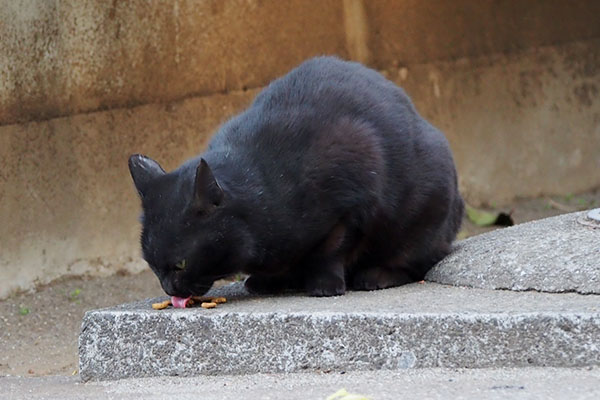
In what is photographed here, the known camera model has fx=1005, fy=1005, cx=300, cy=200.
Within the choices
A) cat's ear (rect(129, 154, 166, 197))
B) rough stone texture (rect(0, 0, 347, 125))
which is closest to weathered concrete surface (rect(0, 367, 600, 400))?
cat's ear (rect(129, 154, 166, 197))

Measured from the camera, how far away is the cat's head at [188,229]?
3598 mm

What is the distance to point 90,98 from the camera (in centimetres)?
651

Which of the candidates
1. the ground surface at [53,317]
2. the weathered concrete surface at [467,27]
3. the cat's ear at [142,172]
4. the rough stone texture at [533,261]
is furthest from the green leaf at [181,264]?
the weathered concrete surface at [467,27]

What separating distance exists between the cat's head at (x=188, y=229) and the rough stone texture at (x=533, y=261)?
3.09ft

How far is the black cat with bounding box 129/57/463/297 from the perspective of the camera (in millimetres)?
3646

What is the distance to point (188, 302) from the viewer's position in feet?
12.4

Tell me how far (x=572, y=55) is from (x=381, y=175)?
519 centimetres

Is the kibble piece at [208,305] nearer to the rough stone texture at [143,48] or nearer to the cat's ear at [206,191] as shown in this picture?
the cat's ear at [206,191]

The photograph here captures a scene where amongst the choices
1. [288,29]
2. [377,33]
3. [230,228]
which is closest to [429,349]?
[230,228]

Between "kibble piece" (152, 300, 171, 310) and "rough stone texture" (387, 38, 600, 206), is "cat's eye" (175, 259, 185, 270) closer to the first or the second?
"kibble piece" (152, 300, 171, 310)

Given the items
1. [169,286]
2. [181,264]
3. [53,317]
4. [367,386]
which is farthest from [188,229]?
[53,317]

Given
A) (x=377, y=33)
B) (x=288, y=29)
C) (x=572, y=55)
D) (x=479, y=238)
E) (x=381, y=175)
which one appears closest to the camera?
(x=381, y=175)

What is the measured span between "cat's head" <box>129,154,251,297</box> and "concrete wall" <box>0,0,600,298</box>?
2740mm

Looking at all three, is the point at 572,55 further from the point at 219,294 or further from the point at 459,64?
the point at 219,294
